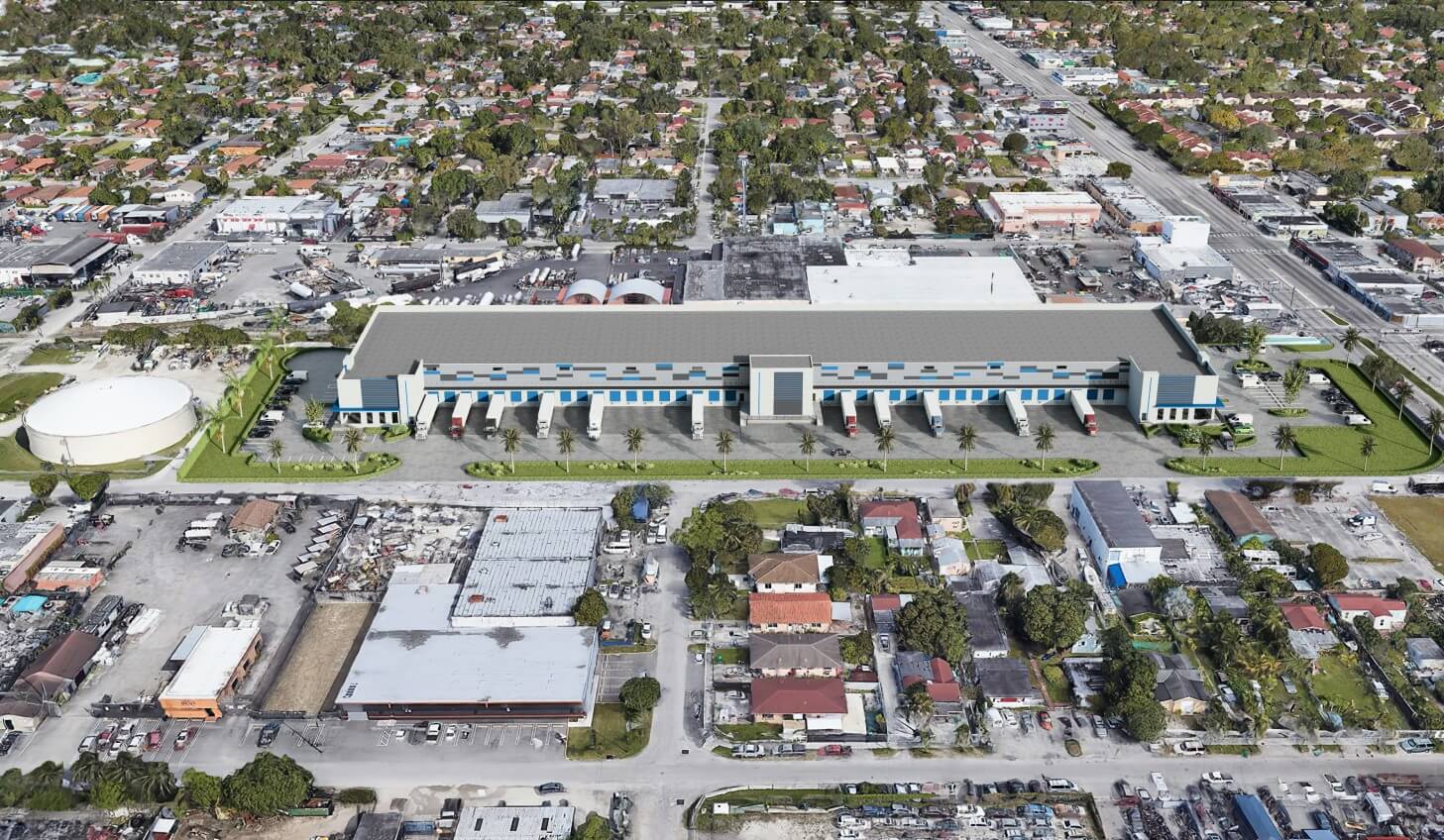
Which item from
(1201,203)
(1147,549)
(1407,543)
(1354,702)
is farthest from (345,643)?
(1201,203)

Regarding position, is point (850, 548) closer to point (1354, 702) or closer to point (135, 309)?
point (1354, 702)

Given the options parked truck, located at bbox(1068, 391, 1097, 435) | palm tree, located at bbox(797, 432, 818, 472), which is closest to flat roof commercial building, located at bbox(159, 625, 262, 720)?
palm tree, located at bbox(797, 432, 818, 472)

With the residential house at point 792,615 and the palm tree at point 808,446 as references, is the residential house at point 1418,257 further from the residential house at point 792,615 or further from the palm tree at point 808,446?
the residential house at point 792,615

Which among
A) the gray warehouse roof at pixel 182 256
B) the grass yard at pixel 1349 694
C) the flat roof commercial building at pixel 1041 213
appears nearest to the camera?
the grass yard at pixel 1349 694

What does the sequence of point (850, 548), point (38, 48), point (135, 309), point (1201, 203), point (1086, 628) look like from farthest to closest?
point (38, 48), point (1201, 203), point (135, 309), point (850, 548), point (1086, 628)

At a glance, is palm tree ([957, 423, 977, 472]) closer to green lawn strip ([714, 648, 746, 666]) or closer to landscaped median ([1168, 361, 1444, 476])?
landscaped median ([1168, 361, 1444, 476])

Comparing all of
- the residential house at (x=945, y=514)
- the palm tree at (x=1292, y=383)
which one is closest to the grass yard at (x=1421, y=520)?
the palm tree at (x=1292, y=383)
